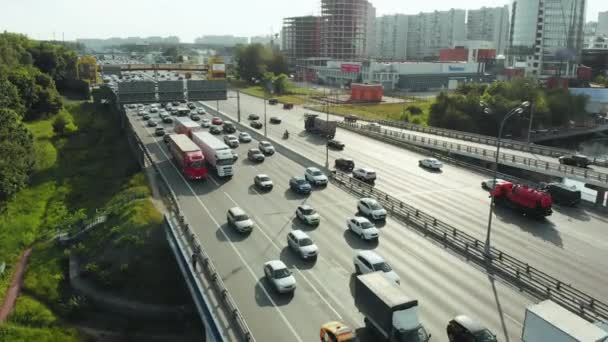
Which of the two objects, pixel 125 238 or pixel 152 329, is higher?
pixel 125 238

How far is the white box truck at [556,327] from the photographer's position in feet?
62.4

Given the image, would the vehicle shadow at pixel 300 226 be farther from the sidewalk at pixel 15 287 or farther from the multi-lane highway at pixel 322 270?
the sidewalk at pixel 15 287

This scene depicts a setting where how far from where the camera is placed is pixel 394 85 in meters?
164

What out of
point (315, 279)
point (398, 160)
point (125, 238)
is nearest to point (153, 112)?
point (398, 160)

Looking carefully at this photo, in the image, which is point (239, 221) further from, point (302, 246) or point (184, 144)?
point (184, 144)

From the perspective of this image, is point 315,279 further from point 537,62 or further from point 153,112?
point 537,62

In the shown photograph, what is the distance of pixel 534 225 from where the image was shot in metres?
39.1

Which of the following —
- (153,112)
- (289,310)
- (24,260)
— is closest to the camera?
(289,310)

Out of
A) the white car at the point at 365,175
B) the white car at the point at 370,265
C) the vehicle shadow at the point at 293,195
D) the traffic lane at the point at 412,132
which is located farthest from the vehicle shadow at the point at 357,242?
the traffic lane at the point at 412,132

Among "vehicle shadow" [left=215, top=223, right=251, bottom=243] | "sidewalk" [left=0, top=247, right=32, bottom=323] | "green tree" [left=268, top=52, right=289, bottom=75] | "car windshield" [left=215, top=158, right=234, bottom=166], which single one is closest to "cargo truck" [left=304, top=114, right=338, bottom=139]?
"car windshield" [left=215, top=158, right=234, bottom=166]

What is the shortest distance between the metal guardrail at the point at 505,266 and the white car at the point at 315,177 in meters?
7.41

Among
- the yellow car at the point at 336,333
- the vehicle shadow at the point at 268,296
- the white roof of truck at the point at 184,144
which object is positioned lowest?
the vehicle shadow at the point at 268,296

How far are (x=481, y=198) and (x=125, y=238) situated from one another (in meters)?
32.8

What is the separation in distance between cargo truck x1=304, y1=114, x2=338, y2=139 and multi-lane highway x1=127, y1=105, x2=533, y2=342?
3028 centimetres
